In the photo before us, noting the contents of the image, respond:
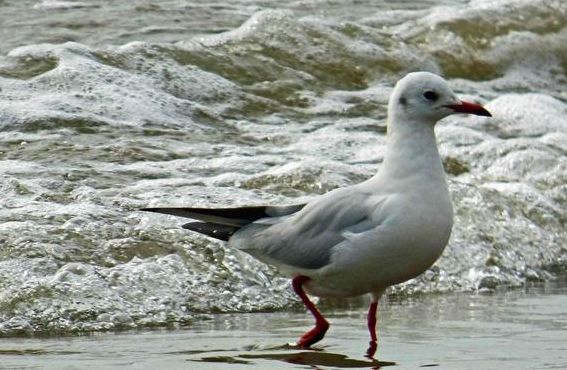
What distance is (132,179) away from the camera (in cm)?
777

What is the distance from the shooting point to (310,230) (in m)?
5.37

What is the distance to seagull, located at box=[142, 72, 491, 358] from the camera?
505cm

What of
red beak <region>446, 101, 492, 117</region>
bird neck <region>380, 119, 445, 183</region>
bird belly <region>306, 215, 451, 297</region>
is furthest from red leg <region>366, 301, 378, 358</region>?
red beak <region>446, 101, 492, 117</region>

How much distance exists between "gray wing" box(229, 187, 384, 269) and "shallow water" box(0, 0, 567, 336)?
0.68 meters

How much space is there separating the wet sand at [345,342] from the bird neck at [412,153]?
677mm

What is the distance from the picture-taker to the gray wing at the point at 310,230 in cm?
523

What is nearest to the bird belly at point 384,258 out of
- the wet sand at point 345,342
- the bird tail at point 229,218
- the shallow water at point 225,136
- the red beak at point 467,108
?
the wet sand at point 345,342

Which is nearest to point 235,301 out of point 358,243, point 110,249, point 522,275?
point 110,249

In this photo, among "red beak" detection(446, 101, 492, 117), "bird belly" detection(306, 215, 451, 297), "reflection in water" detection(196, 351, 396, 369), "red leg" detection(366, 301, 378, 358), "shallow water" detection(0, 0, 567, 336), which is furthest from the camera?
"shallow water" detection(0, 0, 567, 336)

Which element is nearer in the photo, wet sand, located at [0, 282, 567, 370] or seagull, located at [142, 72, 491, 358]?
wet sand, located at [0, 282, 567, 370]

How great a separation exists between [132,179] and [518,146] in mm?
2945

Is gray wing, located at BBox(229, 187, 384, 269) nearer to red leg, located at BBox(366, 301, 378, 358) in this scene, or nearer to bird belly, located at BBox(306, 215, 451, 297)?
bird belly, located at BBox(306, 215, 451, 297)

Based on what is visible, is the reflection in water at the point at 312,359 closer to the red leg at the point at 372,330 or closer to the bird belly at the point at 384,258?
the red leg at the point at 372,330

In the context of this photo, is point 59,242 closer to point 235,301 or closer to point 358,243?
point 235,301
